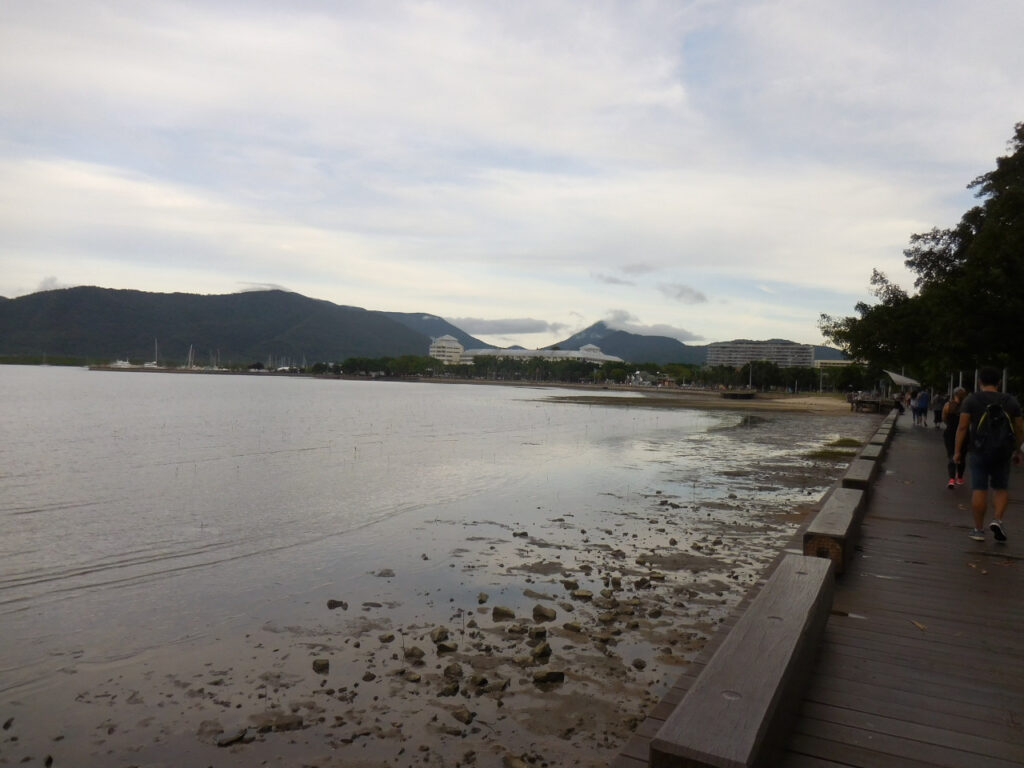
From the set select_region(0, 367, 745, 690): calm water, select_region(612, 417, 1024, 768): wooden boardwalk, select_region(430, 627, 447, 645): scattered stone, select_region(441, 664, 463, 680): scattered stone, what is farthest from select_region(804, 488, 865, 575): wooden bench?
select_region(0, 367, 745, 690): calm water

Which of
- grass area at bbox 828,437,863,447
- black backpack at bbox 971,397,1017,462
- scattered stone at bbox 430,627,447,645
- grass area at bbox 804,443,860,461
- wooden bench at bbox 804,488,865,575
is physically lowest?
scattered stone at bbox 430,627,447,645

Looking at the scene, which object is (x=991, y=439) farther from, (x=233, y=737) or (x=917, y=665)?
(x=233, y=737)

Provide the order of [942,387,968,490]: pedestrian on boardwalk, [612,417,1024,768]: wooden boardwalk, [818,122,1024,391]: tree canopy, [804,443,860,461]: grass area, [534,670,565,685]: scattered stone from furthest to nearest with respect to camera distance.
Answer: [804,443,860,461]: grass area
[818,122,1024,391]: tree canopy
[942,387,968,490]: pedestrian on boardwalk
[534,670,565,685]: scattered stone
[612,417,1024,768]: wooden boardwalk

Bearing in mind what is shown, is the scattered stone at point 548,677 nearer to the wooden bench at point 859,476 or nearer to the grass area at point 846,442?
the wooden bench at point 859,476

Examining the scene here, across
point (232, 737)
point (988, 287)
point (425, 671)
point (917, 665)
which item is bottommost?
point (232, 737)

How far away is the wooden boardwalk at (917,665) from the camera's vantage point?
139 inches

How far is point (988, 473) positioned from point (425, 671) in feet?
21.3

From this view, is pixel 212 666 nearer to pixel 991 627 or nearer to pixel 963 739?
pixel 963 739

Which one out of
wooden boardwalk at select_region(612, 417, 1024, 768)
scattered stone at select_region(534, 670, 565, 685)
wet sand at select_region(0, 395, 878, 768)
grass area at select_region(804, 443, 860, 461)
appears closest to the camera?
wooden boardwalk at select_region(612, 417, 1024, 768)

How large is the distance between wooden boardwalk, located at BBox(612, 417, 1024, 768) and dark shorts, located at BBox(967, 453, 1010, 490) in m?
0.67

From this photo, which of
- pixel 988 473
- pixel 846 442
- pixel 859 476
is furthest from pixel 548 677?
pixel 846 442

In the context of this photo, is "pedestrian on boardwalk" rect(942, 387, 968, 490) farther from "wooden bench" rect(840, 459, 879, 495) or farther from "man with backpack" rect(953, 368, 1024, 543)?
"man with backpack" rect(953, 368, 1024, 543)

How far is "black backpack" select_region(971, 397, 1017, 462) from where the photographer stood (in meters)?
7.68

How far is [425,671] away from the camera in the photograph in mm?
6652
